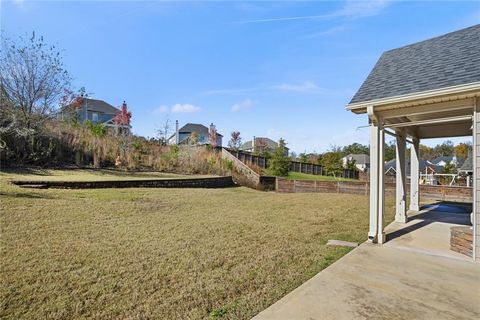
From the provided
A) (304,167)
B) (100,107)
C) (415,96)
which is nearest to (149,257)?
(415,96)

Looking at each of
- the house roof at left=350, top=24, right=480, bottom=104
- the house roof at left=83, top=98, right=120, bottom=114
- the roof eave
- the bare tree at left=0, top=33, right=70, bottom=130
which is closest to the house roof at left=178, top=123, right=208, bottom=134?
the house roof at left=83, top=98, right=120, bottom=114

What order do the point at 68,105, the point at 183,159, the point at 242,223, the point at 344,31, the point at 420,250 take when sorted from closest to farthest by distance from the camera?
the point at 420,250 < the point at 242,223 < the point at 344,31 < the point at 68,105 < the point at 183,159

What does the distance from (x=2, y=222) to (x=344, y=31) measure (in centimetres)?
1088

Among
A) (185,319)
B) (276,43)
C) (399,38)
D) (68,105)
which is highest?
(276,43)

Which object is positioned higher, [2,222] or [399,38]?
[399,38]

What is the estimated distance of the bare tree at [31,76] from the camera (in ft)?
42.7

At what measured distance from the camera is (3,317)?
93.3 inches

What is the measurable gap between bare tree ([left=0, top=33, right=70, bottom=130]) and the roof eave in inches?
539

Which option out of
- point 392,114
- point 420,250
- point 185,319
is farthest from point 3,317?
point 392,114

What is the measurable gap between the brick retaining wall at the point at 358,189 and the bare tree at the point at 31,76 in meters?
13.2

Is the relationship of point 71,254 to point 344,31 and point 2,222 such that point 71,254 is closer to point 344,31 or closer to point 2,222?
point 2,222

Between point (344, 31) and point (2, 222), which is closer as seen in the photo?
point (2, 222)

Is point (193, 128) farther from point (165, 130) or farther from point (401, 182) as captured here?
point (401, 182)

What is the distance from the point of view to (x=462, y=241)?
4.49 metres
